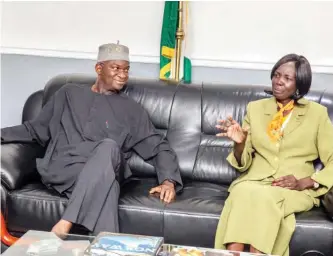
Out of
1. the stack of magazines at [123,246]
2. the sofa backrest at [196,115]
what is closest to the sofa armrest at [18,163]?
the sofa backrest at [196,115]

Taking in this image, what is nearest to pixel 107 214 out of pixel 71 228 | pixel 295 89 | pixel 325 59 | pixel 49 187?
pixel 71 228

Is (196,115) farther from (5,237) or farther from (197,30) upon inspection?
(5,237)

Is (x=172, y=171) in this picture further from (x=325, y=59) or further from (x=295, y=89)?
(x=325, y=59)

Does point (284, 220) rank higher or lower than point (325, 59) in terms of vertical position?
lower

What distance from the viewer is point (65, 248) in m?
1.87

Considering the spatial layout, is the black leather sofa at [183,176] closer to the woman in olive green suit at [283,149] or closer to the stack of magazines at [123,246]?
the woman in olive green suit at [283,149]

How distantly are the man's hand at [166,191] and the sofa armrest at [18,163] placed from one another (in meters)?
0.64

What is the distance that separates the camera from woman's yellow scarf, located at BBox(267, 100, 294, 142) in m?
2.53

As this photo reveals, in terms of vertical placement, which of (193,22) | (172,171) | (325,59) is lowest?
(172,171)

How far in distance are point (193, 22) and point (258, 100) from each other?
90cm

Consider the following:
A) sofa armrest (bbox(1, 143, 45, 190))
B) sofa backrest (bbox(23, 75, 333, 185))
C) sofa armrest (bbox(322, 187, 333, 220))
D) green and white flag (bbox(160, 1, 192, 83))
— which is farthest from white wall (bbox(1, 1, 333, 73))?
sofa armrest (bbox(322, 187, 333, 220))

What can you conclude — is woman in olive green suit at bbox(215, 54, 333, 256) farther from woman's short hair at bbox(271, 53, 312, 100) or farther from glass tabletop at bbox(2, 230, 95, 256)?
glass tabletop at bbox(2, 230, 95, 256)

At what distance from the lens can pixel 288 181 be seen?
241 cm

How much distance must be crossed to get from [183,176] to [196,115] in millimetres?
355
